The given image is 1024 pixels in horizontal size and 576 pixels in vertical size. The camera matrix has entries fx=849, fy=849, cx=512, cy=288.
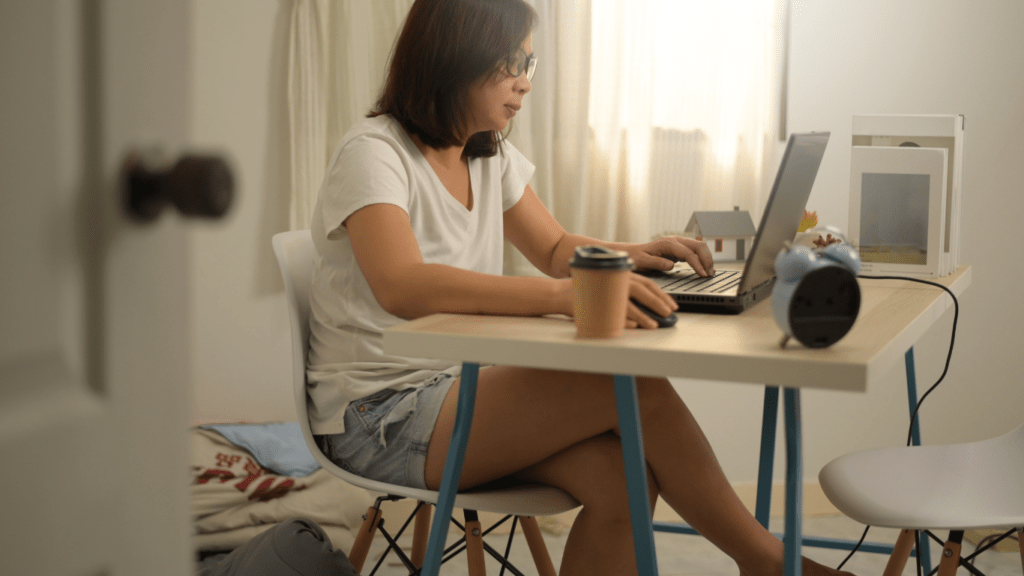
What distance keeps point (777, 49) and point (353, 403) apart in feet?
5.77

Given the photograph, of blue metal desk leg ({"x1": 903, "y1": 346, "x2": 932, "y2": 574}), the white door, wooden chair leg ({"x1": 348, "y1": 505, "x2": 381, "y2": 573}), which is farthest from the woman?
blue metal desk leg ({"x1": 903, "y1": 346, "x2": 932, "y2": 574})

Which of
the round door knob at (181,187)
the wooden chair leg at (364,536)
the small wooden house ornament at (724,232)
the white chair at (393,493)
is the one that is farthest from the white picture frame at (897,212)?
the round door knob at (181,187)

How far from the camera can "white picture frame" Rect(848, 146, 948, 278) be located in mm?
1617

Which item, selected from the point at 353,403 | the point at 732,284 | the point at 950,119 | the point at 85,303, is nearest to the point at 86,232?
the point at 85,303

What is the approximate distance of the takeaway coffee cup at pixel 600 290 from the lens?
2.93ft

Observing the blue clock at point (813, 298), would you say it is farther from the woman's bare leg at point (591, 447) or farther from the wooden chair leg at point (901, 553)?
the wooden chair leg at point (901, 553)

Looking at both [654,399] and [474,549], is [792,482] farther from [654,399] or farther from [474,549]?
[474,549]

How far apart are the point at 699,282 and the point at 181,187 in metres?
1.00

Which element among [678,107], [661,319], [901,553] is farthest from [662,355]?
[678,107]

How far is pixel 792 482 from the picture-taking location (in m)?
1.01

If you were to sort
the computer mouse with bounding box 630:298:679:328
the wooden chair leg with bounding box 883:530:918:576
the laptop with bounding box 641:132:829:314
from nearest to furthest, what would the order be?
the computer mouse with bounding box 630:298:679:328 → the laptop with bounding box 641:132:829:314 → the wooden chair leg with bounding box 883:530:918:576

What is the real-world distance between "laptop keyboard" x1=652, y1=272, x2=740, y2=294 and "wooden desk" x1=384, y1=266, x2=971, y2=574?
0.09 meters

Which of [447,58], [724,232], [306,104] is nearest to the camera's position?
[447,58]

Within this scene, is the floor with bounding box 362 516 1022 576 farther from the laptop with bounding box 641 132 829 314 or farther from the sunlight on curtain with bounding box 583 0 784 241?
the laptop with bounding box 641 132 829 314
